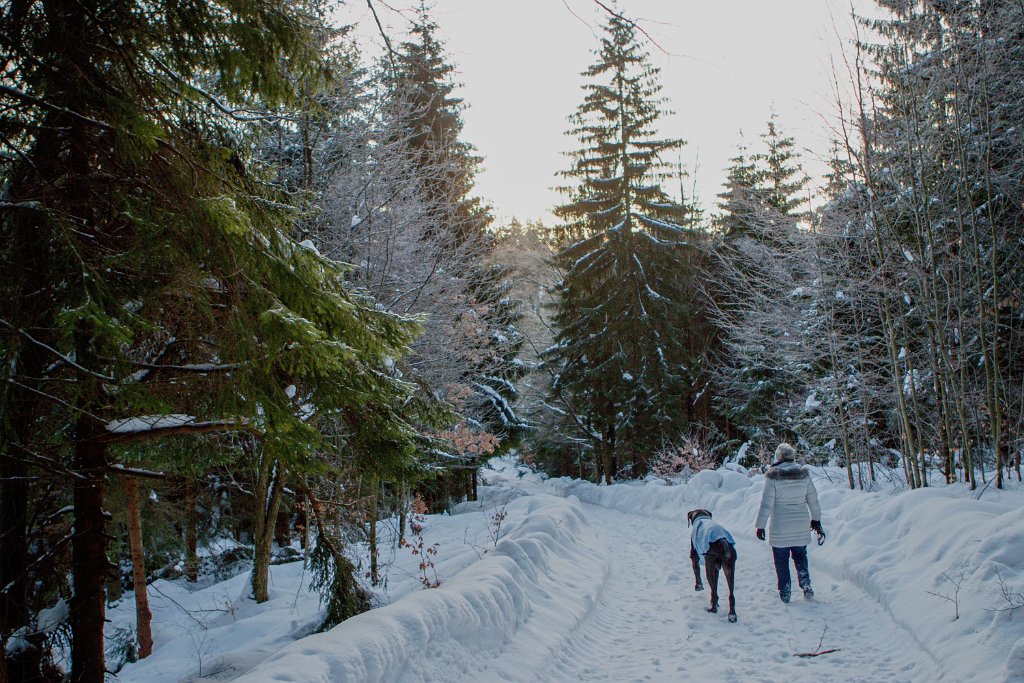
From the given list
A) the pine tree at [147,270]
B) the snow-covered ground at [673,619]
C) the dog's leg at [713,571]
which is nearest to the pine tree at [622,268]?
the snow-covered ground at [673,619]

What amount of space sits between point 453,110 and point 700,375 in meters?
16.3

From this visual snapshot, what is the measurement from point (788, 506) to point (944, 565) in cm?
170

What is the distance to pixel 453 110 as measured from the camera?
19.6 meters

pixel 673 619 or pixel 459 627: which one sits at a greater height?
pixel 459 627

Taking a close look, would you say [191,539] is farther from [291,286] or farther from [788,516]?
[788,516]

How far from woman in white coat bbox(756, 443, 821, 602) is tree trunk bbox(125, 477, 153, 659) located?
7.89m

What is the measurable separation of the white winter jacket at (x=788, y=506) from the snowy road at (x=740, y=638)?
69 centimetres

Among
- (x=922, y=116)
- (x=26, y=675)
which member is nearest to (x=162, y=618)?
(x=26, y=675)

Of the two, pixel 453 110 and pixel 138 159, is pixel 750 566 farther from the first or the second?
pixel 453 110

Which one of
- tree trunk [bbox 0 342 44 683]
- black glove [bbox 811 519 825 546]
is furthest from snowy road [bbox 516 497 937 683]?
tree trunk [bbox 0 342 44 683]

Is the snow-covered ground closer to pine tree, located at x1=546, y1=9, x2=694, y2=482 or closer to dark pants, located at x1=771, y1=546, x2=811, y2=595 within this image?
dark pants, located at x1=771, y1=546, x2=811, y2=595

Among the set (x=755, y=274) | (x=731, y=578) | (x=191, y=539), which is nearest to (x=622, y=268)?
(x=755, y=274)

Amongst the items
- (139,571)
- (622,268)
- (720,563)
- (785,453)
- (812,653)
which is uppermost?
(622,268)

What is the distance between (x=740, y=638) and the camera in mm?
5609
